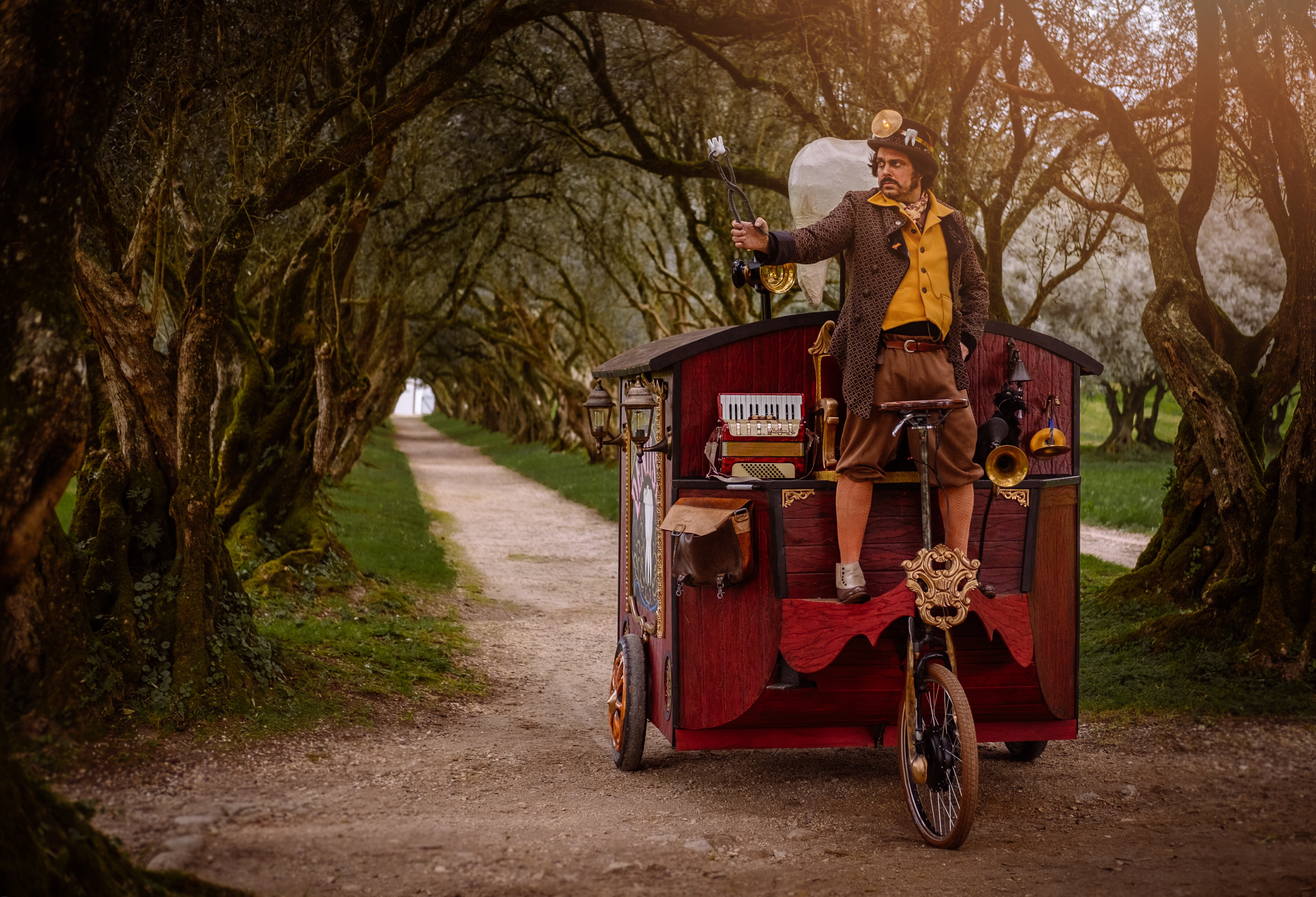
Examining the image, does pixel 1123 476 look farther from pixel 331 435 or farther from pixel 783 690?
pixel 783 690

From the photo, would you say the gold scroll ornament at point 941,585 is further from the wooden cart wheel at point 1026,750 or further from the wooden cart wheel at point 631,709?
the wooden cart wheel at point 631,709

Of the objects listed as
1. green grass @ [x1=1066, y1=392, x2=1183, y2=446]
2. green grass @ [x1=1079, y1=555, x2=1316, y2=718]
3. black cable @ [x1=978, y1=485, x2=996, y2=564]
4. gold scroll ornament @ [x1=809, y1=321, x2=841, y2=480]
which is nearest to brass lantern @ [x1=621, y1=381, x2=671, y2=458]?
gold scroll ornament @ [x1=809, y1=321, x2=841, y2=480]

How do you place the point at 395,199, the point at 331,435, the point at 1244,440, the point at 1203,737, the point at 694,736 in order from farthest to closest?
the point at 395,199, the point at 331,435, the point at 1244,440, the point at 1203,737, the point at 694,736

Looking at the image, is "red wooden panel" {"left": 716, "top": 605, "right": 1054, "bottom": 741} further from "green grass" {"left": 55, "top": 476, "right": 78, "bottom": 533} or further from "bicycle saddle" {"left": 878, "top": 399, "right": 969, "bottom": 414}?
"green grass" {"left": 55, "top": 476, "right": 78, "bottom": 533}

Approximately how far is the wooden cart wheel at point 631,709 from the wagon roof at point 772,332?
1.52 meters

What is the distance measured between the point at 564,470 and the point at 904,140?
2699 centimetres

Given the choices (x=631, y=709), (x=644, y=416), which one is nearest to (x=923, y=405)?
(x=644, y=416)

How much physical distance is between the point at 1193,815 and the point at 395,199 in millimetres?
13776

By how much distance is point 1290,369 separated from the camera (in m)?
9.36

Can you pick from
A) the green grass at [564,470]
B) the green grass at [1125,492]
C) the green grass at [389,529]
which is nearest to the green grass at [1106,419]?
the green grass at [1125,492]

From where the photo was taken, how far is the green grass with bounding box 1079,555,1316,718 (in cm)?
703

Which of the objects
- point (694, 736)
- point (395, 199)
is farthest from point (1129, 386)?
point (694, 736)

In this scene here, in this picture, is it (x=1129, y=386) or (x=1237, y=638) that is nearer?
(x=1237, y=638)

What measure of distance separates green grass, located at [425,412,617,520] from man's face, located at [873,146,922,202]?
15.3 meters
